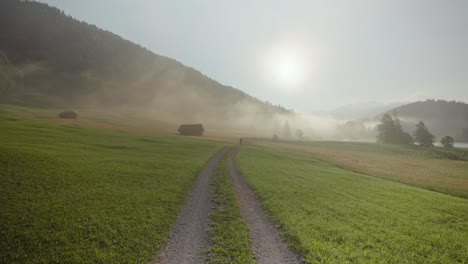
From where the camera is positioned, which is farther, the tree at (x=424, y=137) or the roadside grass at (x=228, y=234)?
the tree at (x=424, y=137)

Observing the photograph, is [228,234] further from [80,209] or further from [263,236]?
[80,209]

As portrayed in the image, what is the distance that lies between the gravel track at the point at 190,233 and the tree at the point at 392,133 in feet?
469

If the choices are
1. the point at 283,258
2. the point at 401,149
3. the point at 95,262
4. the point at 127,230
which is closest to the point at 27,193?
the point at 127,230

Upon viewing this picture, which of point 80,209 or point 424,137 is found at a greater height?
point 424,137

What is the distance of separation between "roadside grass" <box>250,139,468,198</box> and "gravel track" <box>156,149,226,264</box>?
134 feet

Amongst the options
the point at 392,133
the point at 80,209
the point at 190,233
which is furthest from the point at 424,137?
the point at 80,209

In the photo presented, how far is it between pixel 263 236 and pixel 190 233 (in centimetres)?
486

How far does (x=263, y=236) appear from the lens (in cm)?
1370

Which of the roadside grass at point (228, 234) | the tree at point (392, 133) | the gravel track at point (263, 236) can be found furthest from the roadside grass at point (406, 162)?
the roadside grass at point (228, 234)

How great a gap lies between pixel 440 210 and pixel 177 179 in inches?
1142

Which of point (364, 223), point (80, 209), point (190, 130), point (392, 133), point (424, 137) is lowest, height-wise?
point (364, 223)

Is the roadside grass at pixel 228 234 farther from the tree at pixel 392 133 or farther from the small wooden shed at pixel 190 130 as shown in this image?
the tree at pixel 392 133

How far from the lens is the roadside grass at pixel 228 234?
11.2 m

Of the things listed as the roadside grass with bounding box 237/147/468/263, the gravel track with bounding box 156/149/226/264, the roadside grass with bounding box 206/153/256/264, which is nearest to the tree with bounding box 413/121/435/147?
the roadside grass with bounding box 237/147/468/263
